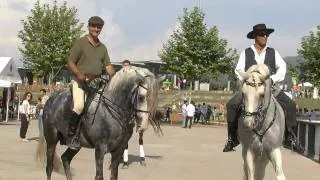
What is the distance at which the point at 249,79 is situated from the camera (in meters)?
7.55

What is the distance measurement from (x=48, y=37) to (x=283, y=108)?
51.5 metres

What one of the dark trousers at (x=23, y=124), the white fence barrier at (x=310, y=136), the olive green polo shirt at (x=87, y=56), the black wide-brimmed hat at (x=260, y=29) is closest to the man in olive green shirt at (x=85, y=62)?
the olive green polo shirt at (x=87, y=56)

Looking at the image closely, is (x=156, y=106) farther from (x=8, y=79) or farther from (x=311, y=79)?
(x=311, y=79)

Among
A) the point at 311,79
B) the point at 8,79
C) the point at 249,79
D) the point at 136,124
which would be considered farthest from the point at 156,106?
the point at 311,79

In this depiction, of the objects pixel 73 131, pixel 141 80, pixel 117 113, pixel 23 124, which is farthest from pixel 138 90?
pixel 23 124

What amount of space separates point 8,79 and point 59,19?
27.1 metres

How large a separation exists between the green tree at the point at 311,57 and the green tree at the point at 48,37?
21.7m

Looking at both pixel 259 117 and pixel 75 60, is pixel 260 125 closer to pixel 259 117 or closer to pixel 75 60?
pixel 259 117

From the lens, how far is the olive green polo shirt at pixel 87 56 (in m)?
9.04

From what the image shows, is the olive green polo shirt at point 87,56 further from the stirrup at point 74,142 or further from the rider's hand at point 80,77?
the stirrup at point 74,142

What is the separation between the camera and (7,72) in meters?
33.5

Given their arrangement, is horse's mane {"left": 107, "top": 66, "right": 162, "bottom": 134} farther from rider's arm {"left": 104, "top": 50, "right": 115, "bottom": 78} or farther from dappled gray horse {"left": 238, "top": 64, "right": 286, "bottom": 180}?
dappled gray horse {"left": 238, "top": 64, "right": 286, "bottom": 180}

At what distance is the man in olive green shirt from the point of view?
8992 millimetres

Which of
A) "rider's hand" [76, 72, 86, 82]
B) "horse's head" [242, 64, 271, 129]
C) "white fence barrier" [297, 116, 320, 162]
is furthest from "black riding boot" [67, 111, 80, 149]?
"white fence barrier" [297, 116, 320, 162]
